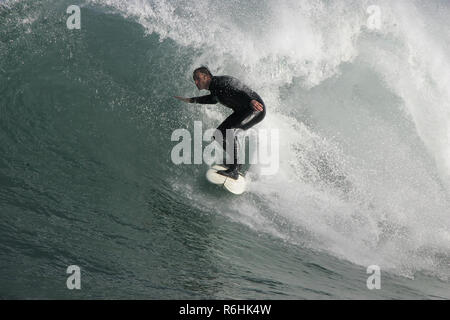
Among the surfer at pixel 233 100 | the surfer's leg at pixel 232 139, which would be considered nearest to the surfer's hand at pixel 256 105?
the surfer at pixel 233 100

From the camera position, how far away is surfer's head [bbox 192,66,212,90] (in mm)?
5465

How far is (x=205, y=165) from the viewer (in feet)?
20.6

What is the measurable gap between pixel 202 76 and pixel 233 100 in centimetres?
60

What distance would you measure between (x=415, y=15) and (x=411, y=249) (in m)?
9.24

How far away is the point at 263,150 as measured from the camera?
762 centimetres

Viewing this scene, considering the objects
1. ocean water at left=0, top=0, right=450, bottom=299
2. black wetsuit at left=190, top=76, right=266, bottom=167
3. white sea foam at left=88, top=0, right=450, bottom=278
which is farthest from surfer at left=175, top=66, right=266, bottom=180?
white sea foam at left=88, top=0, right=450, bottom=278

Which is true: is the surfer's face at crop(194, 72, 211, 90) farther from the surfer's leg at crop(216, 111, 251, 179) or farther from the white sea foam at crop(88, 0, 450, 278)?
the white sea foam at crop(88, 0, 450, 278)

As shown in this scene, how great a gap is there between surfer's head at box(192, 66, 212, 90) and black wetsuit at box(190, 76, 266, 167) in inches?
3.0

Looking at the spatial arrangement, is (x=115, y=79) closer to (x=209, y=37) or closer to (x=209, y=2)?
(x=209, y=37)

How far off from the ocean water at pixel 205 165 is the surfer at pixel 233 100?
66 centimetres

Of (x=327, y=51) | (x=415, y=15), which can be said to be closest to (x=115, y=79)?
(x=327, y=51)

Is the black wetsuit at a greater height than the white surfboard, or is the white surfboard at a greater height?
the black wetsuit

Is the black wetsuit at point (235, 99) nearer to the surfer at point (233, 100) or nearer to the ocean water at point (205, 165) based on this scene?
the surfer at point (233, 100)

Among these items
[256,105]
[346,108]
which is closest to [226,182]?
[256,105]
